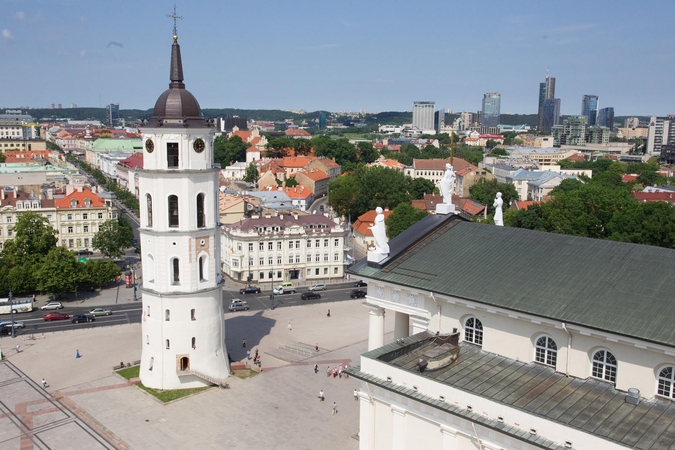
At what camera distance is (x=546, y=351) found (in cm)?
2623

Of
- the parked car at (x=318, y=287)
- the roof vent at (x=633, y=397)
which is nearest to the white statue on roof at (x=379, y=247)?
the roof vent at (x=633, y=397)

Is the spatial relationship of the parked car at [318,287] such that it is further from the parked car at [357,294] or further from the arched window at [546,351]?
the arched window at [546,351]

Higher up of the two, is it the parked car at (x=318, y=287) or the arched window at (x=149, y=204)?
the arched window at (x=149, y=204)

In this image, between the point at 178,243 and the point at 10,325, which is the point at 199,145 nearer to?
the point at 178,243

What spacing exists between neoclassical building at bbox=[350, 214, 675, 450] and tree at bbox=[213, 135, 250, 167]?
157 meters

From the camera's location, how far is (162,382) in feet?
138

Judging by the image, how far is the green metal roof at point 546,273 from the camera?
2403 centimetres

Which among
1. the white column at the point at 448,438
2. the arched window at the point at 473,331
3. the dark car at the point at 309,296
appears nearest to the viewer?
the white column at the point at 448,438

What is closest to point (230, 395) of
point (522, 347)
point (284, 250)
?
point (522, 347)

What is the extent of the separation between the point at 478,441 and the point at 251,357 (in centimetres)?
2866

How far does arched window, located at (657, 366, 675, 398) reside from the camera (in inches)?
901

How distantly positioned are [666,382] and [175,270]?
99.4 feet

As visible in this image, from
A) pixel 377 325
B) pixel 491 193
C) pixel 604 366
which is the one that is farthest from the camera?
pixel 491 193

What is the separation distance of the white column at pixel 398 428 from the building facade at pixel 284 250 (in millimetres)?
47292
